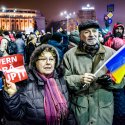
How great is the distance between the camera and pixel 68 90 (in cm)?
365

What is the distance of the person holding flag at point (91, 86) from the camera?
361 centimetres

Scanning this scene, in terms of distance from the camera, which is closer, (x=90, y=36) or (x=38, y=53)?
(x=38, y=53)

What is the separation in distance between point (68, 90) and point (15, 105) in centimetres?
75

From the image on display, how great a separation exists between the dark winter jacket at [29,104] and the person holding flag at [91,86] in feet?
1.35

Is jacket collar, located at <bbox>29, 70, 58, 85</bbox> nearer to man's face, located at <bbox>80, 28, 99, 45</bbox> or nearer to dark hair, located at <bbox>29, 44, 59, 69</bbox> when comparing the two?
dark hair, located at <bbox>29, 44, 59, 69</bbox>

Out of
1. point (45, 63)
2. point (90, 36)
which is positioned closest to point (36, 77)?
point (45, 63)

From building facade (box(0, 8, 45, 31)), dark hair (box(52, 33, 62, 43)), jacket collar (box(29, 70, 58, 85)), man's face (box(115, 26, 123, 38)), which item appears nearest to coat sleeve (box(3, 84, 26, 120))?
jacket collar (box(29, 70, 58, 85))

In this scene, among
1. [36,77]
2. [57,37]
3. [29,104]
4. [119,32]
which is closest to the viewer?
[29,104]

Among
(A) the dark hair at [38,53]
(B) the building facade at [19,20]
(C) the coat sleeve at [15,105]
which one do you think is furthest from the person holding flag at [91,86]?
(B) the building facade at [19,20]

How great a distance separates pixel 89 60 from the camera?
3668 mm

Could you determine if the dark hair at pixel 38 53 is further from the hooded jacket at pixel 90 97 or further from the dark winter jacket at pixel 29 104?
the hooded jacket at pixel 90 97

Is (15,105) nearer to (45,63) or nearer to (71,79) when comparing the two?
(45,63)

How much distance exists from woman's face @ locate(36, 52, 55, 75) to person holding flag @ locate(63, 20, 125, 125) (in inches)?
11.8

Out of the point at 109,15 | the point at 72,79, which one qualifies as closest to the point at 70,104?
the point at 72,79
